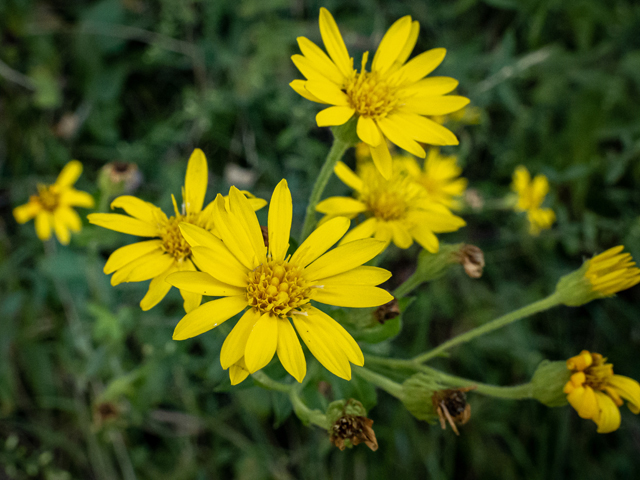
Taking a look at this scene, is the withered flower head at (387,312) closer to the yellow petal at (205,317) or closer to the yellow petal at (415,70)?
the yellow petal at (205,317)

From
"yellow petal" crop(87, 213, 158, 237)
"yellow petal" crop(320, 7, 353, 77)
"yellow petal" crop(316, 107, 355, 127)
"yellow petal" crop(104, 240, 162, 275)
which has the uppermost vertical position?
"yellow petal" crop(320, 7, 353, 77)

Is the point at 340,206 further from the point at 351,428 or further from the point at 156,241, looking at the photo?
the point at 351,428

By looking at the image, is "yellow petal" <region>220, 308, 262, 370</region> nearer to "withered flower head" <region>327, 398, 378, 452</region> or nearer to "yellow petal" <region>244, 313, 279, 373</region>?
"yellow petal" <region>244, 313, 279, 373</region>

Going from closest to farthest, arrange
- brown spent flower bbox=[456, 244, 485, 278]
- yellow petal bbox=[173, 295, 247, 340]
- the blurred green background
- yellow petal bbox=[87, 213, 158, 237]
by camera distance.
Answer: yellow petal bbox=[173, 295, 247, 340] → yellow petal bbox=[87, 213, 158, 237] → brown spent flower bbox=[456, 244, 485, 278] → the blurred green background

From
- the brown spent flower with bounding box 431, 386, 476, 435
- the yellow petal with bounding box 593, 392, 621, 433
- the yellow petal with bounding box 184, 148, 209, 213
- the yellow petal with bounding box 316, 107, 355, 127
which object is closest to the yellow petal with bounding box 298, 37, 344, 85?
the yellow petal with bounding box 316, 107, 355, 127

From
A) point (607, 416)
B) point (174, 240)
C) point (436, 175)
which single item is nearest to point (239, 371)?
point (174, 240)

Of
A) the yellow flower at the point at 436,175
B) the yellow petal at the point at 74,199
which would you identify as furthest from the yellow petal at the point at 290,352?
the yellow petal at the point at 74,199
